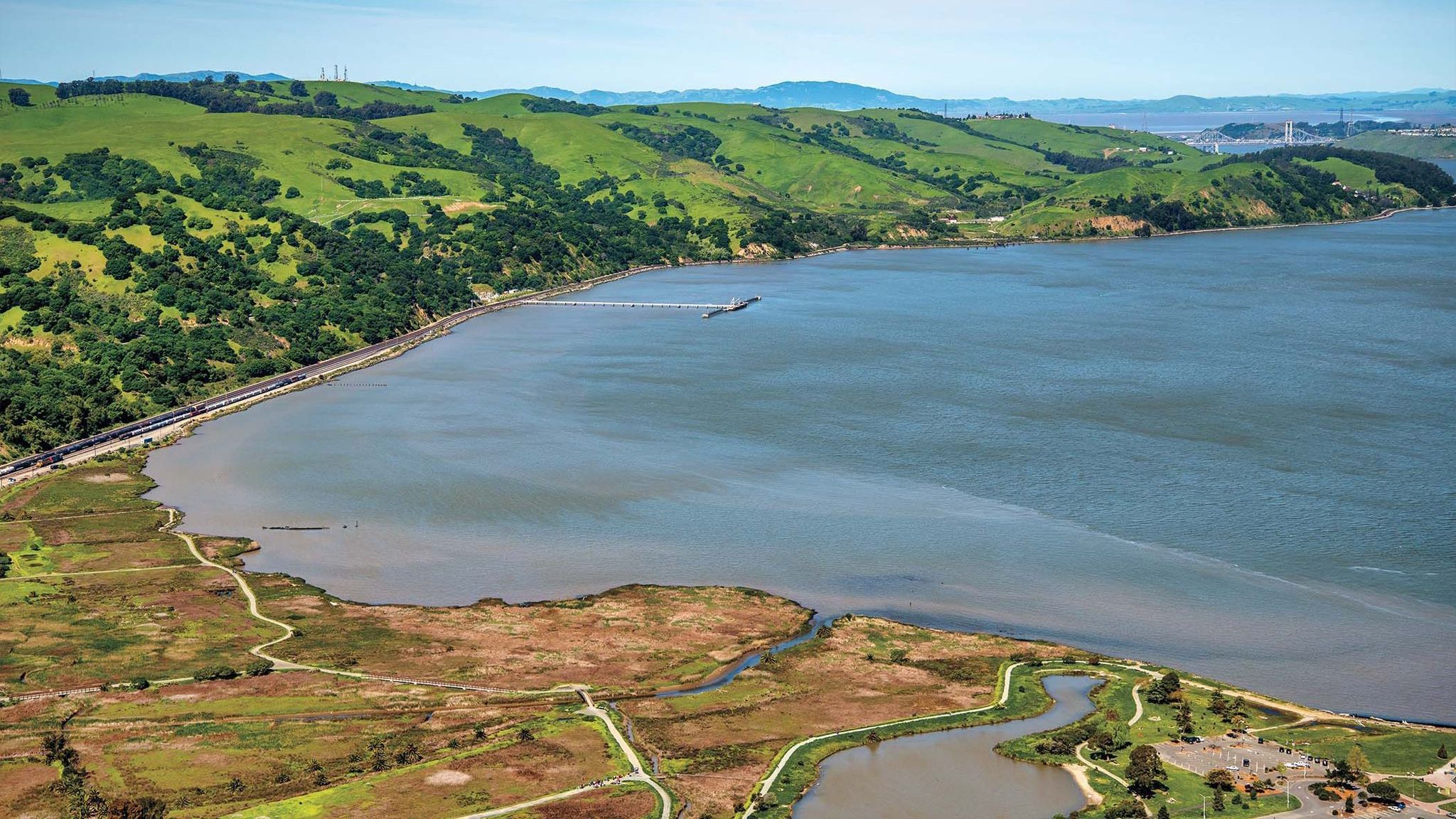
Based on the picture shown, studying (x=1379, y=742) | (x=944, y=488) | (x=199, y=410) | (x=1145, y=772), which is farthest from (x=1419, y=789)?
(x=199, y=410)

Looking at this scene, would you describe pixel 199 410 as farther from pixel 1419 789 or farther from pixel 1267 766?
pixel 1419 789

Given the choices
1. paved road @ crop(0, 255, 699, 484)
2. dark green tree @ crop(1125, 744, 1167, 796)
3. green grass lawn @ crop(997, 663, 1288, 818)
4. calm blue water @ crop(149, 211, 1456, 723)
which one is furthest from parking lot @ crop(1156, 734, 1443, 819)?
paved road @ crop(0, 255, 699, 484)

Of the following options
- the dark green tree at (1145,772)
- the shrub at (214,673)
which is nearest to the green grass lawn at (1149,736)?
the dark green tree at (1145,772)

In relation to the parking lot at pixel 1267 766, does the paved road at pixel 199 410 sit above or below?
above

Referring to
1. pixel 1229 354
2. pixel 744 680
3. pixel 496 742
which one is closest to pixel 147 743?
pixel 496 742

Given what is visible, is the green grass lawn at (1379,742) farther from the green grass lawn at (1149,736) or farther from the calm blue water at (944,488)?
the calm blue water at (944,488)

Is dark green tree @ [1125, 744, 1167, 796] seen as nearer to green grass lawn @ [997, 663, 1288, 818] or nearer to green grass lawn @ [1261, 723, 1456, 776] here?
green grass lawn @ [997, 663, 1288, 818]
